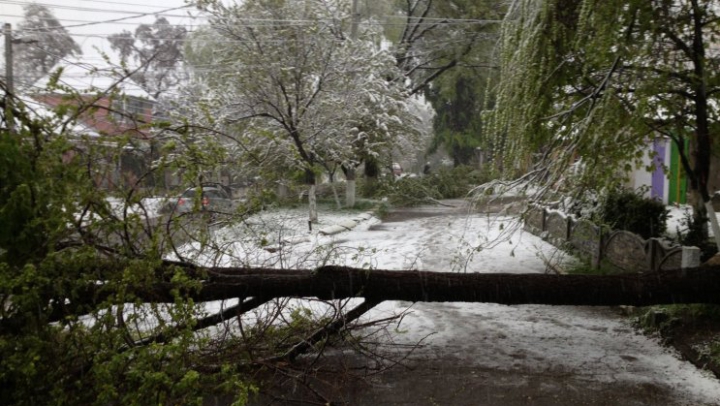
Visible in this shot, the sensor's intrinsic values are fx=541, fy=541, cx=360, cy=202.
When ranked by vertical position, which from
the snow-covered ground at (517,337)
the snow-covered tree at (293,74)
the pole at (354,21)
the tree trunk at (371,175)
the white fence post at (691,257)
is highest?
the pole at (354,21)

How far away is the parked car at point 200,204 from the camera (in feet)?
13.8

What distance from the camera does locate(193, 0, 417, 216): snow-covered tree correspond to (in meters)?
13.8

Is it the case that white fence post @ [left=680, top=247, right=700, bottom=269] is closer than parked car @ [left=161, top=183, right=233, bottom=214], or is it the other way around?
parked car @ [left=161, top=183, right=233, bottom=214]

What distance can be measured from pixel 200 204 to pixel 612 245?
6805mm

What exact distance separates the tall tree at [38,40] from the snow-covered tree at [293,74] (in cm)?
351

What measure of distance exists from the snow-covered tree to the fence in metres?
5.75

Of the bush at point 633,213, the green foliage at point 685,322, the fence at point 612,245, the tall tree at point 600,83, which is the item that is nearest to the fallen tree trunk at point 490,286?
the green foliage at point 685,322

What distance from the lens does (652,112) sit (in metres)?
6.01

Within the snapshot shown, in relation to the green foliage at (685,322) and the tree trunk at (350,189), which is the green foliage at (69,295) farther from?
the tree trunk at (350,189)

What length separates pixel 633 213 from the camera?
845 centimetres

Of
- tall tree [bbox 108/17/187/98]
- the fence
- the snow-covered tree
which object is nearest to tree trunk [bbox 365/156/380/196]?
the snow-covered tree

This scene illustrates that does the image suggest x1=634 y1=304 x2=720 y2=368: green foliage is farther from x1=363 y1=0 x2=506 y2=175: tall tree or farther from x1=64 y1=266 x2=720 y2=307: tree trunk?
x1=363 y1=0 x2=506 y2=175: tall tree

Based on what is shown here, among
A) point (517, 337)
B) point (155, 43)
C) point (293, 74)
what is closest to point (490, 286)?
point (517, 337)

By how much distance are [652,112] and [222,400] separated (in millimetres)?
5438
